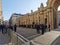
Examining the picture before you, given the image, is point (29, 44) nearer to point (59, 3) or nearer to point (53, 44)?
point (53, 44)

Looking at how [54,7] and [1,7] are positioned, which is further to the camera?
[1,7]

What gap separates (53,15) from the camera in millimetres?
40875

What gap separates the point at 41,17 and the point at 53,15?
14.0 meters

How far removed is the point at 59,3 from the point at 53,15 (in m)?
3.26

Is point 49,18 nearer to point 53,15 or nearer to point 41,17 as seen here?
point 53,15

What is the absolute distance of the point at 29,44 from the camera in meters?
4.91

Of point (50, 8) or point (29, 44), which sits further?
point (50, 8)

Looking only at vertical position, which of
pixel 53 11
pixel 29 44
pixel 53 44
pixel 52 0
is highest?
pixel 52 0

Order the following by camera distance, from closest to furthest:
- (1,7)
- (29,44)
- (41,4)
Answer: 1. (29,44)
2. (41,4)
3. (1,7)

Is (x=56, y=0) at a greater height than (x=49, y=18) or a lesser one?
greater

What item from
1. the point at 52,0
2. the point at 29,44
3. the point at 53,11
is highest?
the point at 52,0

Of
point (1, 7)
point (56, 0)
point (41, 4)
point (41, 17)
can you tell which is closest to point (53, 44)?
point (56, 0)

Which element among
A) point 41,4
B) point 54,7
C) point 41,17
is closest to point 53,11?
point 54,7

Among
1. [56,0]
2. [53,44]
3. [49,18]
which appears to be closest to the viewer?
[53,44]
